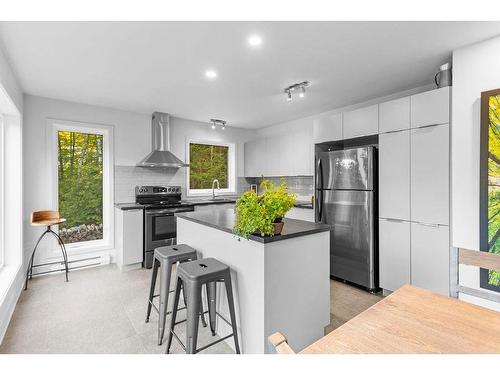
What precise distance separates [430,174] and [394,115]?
0.77m

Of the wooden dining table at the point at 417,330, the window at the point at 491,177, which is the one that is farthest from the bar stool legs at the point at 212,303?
the window at the point at 491,177

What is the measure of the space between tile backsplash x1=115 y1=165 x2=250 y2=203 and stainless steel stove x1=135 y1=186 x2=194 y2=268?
12 centimetres

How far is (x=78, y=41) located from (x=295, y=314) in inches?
111

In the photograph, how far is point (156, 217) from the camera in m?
4.09

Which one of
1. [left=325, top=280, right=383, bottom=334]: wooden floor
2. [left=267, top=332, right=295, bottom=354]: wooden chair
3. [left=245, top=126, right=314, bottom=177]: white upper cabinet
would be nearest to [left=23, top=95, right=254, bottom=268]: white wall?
[left=245, top=126, right=314, bottom=177]: white upper cabinet

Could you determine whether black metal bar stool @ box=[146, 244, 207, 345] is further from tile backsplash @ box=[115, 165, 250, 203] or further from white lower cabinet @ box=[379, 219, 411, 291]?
tile backsplash @ box=[115, 165, 250, 203]

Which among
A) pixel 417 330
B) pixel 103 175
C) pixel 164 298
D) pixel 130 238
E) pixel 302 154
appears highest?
pixel 302 154

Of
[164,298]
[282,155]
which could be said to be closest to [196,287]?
[164,298]

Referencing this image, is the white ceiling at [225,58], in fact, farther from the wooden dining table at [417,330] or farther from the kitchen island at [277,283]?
→ the wooden dining table at [417,330]

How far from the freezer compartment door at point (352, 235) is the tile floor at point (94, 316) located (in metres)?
0.19

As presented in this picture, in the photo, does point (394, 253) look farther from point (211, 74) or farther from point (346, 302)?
point (211, 74)

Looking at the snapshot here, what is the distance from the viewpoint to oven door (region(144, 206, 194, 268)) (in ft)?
13.2
